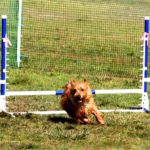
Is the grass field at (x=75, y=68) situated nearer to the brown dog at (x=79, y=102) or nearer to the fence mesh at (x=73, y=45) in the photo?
the fence mesh at (x=73, y=45)

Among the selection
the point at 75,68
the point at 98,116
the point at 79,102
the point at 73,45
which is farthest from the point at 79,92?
the point at 73,45

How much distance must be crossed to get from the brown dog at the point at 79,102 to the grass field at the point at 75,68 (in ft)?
0.49

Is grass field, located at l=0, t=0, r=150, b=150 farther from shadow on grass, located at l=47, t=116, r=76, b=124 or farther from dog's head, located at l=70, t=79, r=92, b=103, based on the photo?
dog's head, located at l=70, t=79, r=92, b=103

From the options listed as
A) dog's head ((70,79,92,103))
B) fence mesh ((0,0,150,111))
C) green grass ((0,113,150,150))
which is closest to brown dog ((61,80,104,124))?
dog's head ((70,79,92,103))

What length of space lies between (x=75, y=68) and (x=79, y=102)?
6.25 metres

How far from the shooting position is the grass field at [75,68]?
7.80 metres

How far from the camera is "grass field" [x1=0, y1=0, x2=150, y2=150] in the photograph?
7805 mm

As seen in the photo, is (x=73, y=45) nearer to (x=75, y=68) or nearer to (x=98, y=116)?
(x=75, y=68)

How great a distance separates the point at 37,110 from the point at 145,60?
Answer: 188 cm

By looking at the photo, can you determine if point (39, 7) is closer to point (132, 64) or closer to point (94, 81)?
point (132, 64)

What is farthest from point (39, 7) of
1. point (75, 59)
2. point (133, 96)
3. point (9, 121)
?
point (9, 121)

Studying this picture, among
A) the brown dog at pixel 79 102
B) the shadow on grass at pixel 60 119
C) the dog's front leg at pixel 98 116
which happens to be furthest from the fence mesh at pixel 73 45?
the dog's front leg at pixel 98 116

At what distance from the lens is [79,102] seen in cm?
836

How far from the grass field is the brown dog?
5.9 inches
